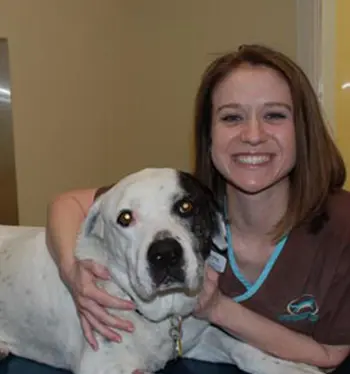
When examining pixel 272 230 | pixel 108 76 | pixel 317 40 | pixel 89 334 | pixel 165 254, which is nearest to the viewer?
pixel 165 254

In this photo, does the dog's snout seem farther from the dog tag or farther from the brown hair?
the brown hair

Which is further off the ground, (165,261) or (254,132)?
(254,132)

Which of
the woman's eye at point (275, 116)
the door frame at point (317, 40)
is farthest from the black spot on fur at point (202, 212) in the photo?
the door frame at point (317, 40)

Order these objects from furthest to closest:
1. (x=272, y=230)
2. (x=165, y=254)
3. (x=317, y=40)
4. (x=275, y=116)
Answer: (x=317, y=40), (x=272, y=230), (x=275, y=116), (x=165, y=254)

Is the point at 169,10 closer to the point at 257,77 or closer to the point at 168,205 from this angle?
the point at 257,77

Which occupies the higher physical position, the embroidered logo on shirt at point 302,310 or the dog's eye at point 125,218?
the dog's eye at point 125,218

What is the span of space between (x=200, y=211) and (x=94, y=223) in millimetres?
245

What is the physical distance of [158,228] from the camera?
50.7 inches

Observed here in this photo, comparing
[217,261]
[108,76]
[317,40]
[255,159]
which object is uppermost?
[317,40]

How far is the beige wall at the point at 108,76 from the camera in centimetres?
267

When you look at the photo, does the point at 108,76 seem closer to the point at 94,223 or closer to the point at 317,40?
the point at 317,40

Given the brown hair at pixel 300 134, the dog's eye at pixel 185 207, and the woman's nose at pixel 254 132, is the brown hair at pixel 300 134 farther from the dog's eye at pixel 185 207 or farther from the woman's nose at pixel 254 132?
the dog's eye at pixel 185 207

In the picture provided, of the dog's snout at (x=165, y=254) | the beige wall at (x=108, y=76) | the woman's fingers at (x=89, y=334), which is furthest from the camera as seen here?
the beige wall at (x=108, y=76)

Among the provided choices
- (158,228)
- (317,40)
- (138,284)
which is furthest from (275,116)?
(317,40)
